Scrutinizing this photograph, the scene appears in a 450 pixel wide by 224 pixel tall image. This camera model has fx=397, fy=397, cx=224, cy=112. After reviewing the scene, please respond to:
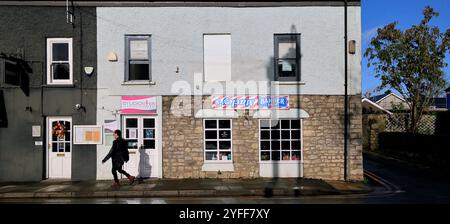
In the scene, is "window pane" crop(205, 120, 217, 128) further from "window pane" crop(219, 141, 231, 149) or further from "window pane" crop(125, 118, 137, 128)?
"window pane" crop(125, 118, 137, 128)

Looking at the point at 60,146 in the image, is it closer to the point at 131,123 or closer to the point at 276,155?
the point at 131,123

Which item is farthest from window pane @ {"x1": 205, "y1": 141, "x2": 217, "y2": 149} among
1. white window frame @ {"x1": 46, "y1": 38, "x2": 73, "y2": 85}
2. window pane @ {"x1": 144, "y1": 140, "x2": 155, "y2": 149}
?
white window frame @ {"x1": 46, "y1": 38, "x2": 73, "y2": 85}

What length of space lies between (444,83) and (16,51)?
23318mm

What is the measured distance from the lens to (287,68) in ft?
47.3

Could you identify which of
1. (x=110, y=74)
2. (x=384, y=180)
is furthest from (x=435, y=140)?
(x=110, y=74)

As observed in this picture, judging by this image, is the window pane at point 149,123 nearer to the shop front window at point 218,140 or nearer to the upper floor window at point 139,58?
the upper floor window at point 139,58

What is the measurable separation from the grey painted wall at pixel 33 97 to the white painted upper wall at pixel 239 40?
147 cm

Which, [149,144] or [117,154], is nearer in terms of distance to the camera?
[117,154]

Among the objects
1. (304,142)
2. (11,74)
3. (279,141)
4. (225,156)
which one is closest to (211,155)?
(225,156)

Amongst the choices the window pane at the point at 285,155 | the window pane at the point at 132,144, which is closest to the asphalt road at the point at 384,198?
the window pane at the point at 285,155

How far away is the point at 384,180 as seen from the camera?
47.9 feet

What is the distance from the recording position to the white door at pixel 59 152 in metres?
14.2

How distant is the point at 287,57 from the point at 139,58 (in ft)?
17.5

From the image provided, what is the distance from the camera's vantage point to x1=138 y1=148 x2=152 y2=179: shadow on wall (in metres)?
14.1
